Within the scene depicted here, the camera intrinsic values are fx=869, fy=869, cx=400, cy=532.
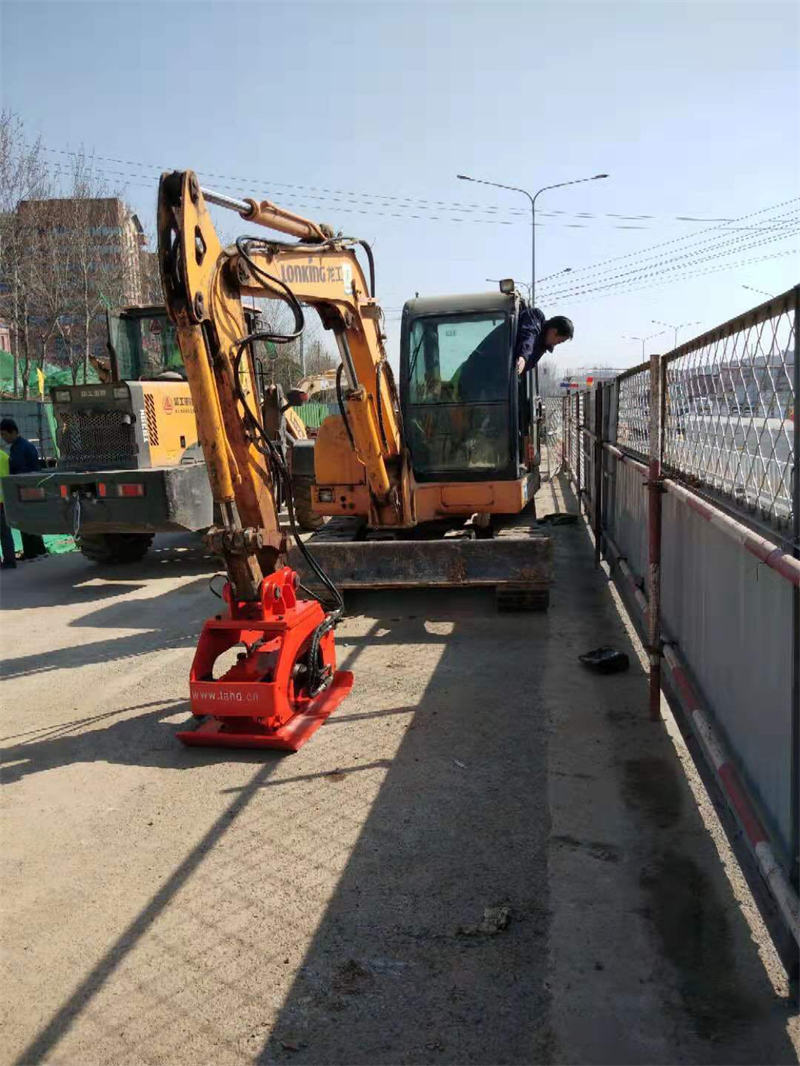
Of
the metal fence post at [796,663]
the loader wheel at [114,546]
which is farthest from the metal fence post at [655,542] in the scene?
the loader wheel at [114,546]

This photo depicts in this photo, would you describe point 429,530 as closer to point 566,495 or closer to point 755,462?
point 755,462

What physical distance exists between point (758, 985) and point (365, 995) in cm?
134

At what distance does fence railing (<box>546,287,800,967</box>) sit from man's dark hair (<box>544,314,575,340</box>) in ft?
10.4

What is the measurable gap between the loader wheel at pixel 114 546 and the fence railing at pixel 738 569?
293 inches

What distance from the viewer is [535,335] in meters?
8.67

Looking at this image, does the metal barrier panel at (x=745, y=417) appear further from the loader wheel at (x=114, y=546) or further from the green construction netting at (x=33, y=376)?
the green construction netting at (x=33, y=376)

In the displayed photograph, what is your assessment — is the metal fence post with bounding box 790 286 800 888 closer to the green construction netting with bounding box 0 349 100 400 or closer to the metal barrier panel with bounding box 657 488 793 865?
the metal barrier panel with bounding box 657 488 793 865

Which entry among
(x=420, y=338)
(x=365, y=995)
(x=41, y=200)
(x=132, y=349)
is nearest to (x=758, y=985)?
(x=365, y=995)

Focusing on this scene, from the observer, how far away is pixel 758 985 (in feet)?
9.63

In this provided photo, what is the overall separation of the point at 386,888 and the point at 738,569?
1.95 metres

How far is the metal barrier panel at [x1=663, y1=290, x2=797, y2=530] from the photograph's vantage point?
2.86m

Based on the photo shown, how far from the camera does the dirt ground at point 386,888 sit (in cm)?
284

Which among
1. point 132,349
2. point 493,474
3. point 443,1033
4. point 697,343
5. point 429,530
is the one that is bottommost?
point 443,1033

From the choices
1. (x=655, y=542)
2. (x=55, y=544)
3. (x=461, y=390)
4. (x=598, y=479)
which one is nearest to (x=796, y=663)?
(x=655, y=542)
